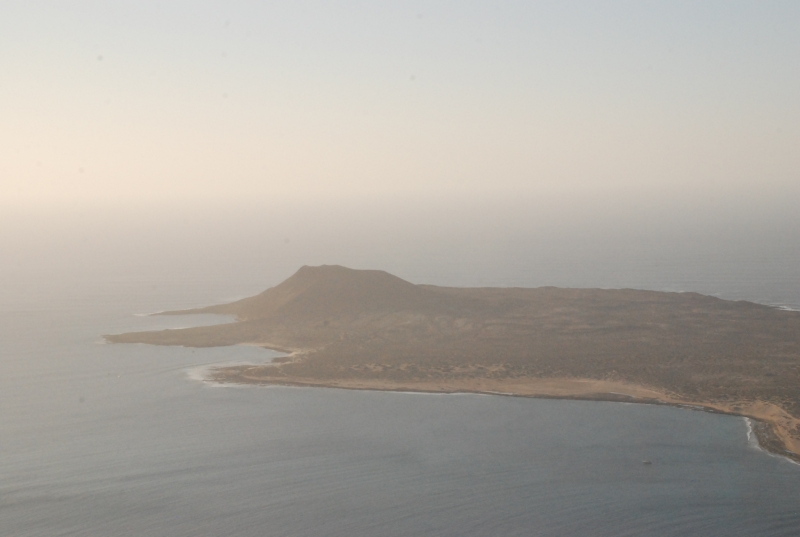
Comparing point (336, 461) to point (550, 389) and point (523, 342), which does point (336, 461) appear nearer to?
point (550, 389)

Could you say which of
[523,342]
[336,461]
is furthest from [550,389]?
[336,461]

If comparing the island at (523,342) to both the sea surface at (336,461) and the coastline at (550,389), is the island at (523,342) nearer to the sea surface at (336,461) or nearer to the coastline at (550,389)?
the coastline at (550,389)

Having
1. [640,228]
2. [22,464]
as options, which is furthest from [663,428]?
[640,228]

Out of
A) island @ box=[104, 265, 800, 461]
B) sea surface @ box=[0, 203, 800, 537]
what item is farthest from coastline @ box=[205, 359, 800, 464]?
sea surface @ box=[0, 203, 800, 537]

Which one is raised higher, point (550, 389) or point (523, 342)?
point (523, 342)

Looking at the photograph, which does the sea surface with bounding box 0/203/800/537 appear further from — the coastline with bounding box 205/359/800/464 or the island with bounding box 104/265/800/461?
the island with bounding box 104/265/800/461

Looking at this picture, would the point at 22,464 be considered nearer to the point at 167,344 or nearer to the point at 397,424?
the point at 397,424
